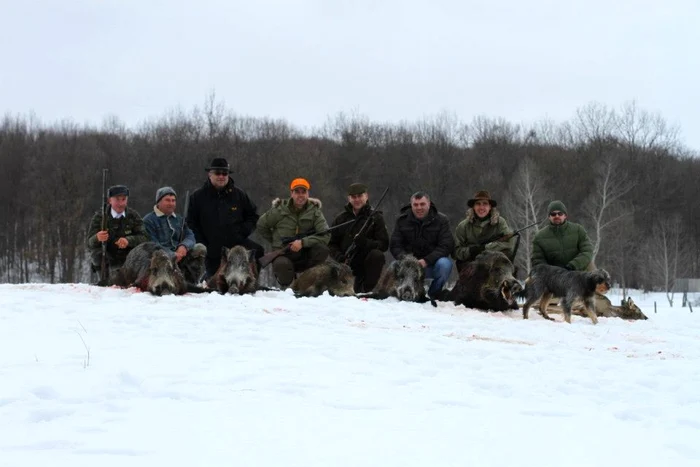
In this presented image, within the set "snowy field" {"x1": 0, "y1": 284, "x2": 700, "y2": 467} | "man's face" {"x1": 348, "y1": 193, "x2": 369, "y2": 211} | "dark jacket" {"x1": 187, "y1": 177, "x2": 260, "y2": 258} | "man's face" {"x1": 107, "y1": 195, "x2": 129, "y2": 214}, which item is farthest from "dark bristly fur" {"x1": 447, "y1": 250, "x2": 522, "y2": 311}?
"man's face" {"x1": 107, "y1": 195, "x2": 129, "y2": 214}

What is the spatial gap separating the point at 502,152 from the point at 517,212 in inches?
536

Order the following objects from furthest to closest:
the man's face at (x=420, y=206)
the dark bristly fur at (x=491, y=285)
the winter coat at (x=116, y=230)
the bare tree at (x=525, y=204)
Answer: the bare tree at (x=525, y=204), the man's face at (x=420, y=206), the winter coat at (x=116, y=230), the dark bristly fur at (x=491, y=285)

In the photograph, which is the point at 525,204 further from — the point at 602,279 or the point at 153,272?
the point at 153,272

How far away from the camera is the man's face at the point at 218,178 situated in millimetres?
10773

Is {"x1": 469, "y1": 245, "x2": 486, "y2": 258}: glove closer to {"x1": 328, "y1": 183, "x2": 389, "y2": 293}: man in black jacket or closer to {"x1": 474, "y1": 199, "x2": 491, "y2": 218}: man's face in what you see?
{"x1": 474, "y1": 199, "x2": 491, "y2": 218}: man's face

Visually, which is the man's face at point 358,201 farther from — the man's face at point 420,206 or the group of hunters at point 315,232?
the man's face at point 420,206

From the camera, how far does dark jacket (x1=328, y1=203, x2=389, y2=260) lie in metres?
11.3

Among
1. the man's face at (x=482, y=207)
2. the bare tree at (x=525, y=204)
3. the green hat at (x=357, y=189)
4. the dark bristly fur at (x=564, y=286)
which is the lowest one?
the dark bristly fur at (x=564, y=286)

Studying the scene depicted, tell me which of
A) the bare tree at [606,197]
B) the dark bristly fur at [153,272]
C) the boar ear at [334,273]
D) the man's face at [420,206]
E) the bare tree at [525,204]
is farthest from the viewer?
the bare tree at [606,197]

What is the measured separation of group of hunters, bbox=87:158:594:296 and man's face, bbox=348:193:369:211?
0.06ft

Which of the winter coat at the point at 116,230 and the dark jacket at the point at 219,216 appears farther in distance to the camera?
the dark jacket at the point at 219,216

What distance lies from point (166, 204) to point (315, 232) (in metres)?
2.41

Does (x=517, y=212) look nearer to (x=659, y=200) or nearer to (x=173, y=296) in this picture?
(x=659, y=200)

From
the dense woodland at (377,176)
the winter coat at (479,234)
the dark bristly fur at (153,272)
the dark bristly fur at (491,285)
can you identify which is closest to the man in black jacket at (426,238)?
the winter coat at (479,234)
